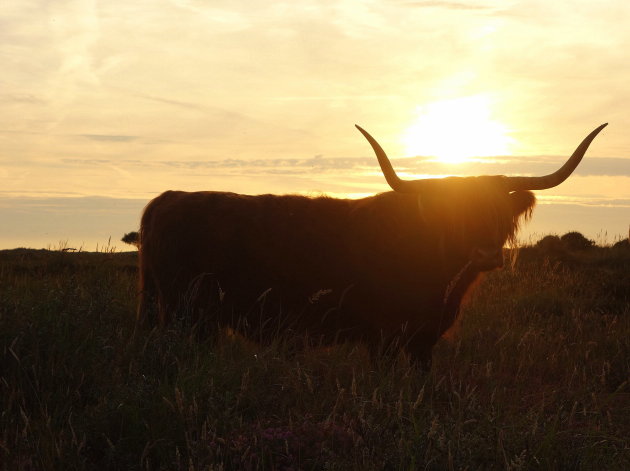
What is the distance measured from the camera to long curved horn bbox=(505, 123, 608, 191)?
5355 millimetres

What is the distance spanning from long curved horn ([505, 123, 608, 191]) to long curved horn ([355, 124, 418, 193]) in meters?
0.79

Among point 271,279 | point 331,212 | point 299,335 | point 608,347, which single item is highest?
point 331,212

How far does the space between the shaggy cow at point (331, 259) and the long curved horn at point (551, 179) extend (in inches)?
3.9

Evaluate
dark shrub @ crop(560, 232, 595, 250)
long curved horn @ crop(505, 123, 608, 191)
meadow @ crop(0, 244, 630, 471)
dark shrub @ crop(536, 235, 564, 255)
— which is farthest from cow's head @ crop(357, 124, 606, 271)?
dark shrub @ crop(560, 232, 595, 250)

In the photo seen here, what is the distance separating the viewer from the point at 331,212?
5324mm

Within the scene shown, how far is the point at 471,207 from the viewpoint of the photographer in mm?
4945

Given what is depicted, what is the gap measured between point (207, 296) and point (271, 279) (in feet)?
1.54

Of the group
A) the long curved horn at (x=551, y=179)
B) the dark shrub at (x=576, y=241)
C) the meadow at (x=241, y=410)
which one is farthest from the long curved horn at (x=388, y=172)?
the dark shrub at (x=576, y=241)

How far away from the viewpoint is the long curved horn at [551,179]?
211 inches

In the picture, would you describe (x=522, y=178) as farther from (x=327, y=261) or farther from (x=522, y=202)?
(x=327, y=261)

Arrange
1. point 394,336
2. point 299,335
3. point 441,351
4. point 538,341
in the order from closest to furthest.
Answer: point 299,335 → point 394,336 → point 441,351 → point 538,341

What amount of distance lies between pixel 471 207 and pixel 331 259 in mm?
1060

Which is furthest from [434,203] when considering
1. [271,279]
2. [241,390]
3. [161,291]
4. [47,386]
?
[47,386]

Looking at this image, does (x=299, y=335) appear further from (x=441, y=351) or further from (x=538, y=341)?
(x=538, y=341)
